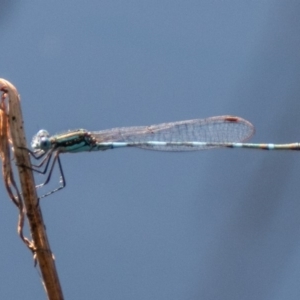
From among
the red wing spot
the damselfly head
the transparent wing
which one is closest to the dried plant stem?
the damselfly head

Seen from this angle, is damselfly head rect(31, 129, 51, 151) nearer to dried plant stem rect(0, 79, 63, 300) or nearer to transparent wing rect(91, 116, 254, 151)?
transparent wing rect(91, 116, 254, 151)

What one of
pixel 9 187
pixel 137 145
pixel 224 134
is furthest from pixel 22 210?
pixel 224 134

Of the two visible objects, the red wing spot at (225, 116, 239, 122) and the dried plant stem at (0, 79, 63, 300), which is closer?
the dried plant stem at (0, 79, 63, 300)

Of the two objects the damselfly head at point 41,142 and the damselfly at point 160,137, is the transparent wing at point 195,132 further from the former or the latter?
the damselfly head at point 41,142

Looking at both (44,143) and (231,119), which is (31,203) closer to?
(44,143)

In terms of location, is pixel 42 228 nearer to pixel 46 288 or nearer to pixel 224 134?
pixel 46 288

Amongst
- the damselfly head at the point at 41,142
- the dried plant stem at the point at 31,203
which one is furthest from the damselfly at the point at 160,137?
the dried plant stem at the point at 31,203
